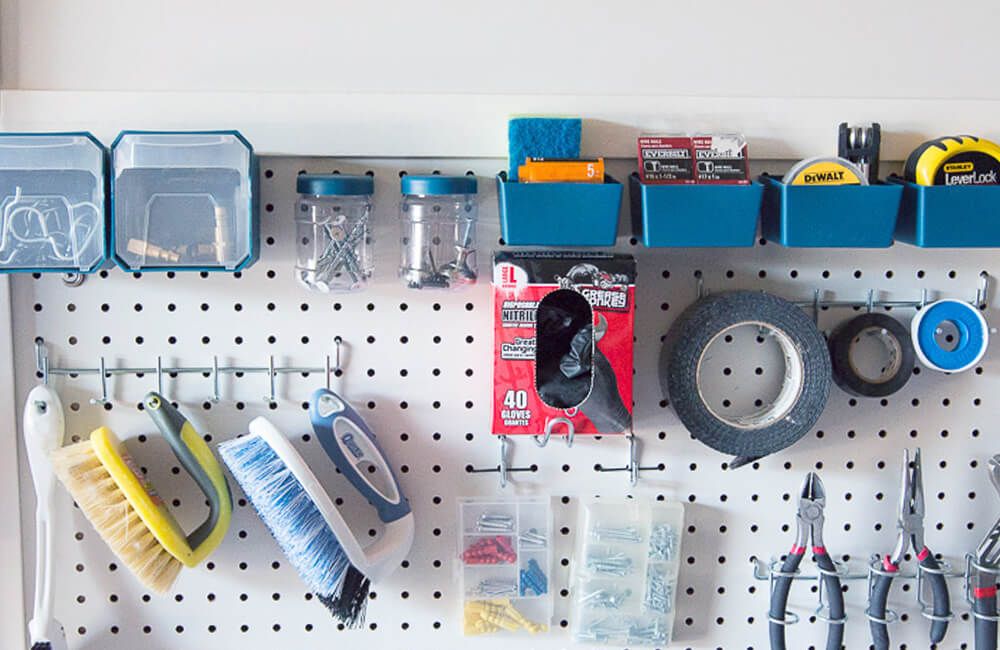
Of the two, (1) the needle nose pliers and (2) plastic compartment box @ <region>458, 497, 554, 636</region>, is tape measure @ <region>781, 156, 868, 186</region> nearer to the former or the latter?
(1) the needle nose pliers

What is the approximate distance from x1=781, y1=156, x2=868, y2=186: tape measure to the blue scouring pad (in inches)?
7.5

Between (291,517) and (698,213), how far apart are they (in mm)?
439

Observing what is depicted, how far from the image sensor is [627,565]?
97 centimetres

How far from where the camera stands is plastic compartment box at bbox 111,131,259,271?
83 cm

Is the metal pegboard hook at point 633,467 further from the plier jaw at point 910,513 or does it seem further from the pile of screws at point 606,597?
the plier jaw at point 910,513

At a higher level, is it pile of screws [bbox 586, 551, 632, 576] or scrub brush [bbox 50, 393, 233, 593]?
scrub brush [bbox 50, 393, 233, 593]

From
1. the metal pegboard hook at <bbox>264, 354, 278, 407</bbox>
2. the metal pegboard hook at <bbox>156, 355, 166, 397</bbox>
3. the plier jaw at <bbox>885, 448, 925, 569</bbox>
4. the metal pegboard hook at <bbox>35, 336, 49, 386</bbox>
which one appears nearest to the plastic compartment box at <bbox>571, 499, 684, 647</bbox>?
the plier jaw at <bbox>885, 448, 925, 569</bbox>

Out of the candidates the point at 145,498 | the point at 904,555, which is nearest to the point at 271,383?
the point at 145,498

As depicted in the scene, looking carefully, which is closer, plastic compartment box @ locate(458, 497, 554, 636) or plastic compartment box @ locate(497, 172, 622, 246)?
plastic compartment box @ locate(497, 172, 622, 246)

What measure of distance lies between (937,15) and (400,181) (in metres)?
0.53

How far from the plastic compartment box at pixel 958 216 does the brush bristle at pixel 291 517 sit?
58 centimetres

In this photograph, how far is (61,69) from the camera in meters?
0.88

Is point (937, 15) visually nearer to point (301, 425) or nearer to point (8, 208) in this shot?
point (301, 425)

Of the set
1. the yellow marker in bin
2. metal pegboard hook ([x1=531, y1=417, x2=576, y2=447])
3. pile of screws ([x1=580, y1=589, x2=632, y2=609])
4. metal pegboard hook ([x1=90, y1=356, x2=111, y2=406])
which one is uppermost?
the yellow marker in bin
